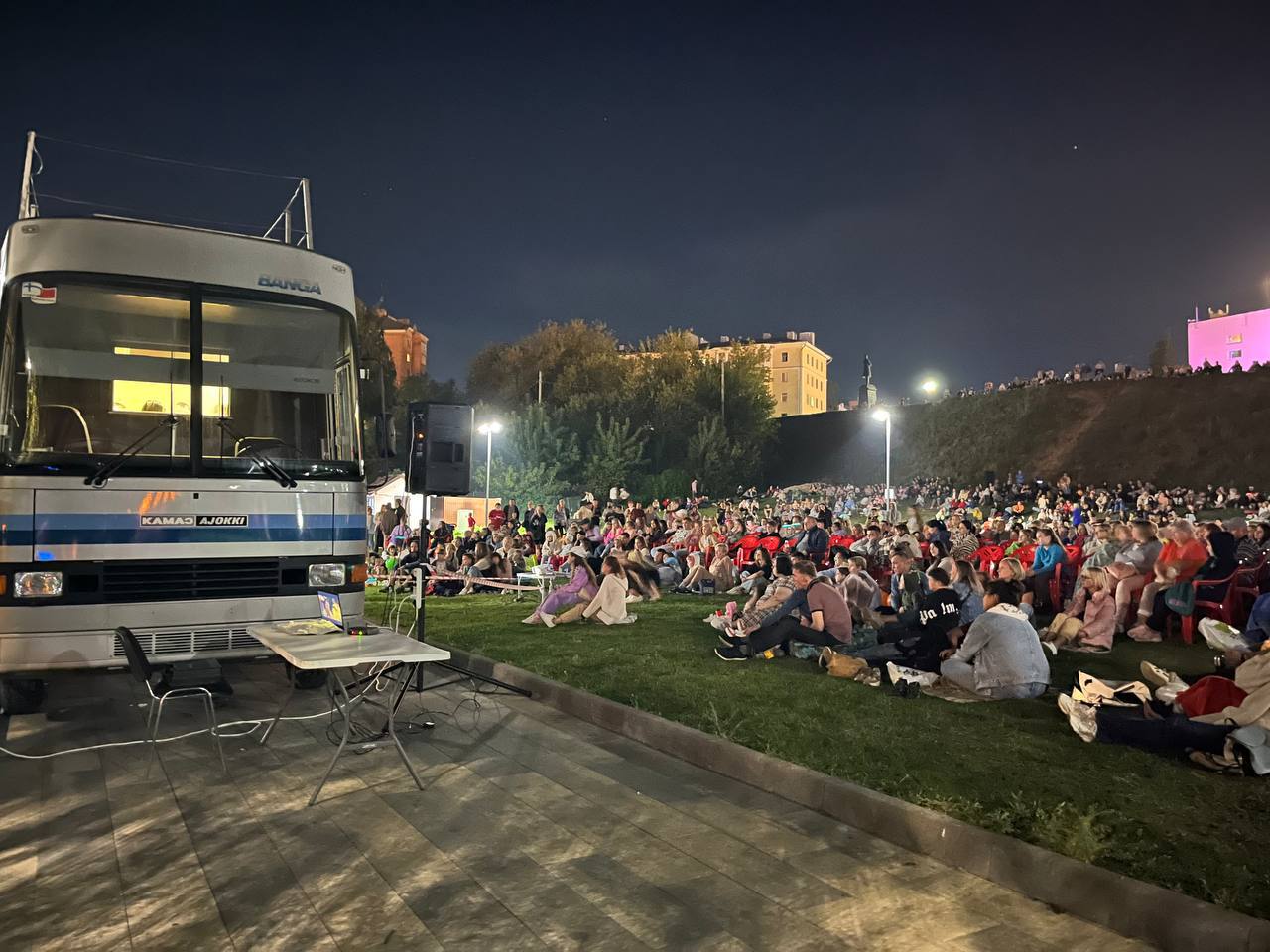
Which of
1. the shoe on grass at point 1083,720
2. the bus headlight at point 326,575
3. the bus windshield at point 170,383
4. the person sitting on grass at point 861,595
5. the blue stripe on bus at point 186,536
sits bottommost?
the shoe on grass at point 1083,720

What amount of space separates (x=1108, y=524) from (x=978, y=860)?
10.6 metres

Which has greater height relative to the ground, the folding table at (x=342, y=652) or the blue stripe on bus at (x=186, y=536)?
the blue stripe on bus at (x=186, y=536)

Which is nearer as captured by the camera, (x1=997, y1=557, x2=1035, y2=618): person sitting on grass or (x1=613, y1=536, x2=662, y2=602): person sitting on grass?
(x1=997, y1=557, x2=1035, y2=618): person sitting on grass

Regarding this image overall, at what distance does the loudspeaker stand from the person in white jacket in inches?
88.0

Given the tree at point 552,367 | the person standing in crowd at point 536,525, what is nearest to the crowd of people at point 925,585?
the person standing in crowd at point 536,525

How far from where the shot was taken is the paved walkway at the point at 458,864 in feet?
12.4

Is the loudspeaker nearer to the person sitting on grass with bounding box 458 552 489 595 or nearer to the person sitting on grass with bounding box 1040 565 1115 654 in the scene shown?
the person sitting on grass with bounding box 458 552 489 595

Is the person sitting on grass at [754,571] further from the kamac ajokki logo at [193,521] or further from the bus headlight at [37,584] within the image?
the bus headlight at [37,584]

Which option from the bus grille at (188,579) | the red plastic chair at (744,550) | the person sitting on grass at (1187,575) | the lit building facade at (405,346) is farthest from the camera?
the lit building facade at (405,346)

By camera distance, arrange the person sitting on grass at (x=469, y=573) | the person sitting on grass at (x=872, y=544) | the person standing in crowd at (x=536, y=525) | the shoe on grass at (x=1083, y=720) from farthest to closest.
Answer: the person standing in crowd at (x=536, y=525), the person sitting on grass at (x=469, y=573), the person sitting on grass at (x=872, y=544), the shoe on grass at (x=1083, y=720)

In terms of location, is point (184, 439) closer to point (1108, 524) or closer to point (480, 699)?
point (480, 699)

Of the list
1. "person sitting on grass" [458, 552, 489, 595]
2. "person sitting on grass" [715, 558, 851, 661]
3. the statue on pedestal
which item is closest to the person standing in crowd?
"person sitting on grass" [458, 552, 489, 595]

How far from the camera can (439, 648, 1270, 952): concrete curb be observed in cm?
360

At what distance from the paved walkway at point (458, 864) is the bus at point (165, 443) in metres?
1.04
